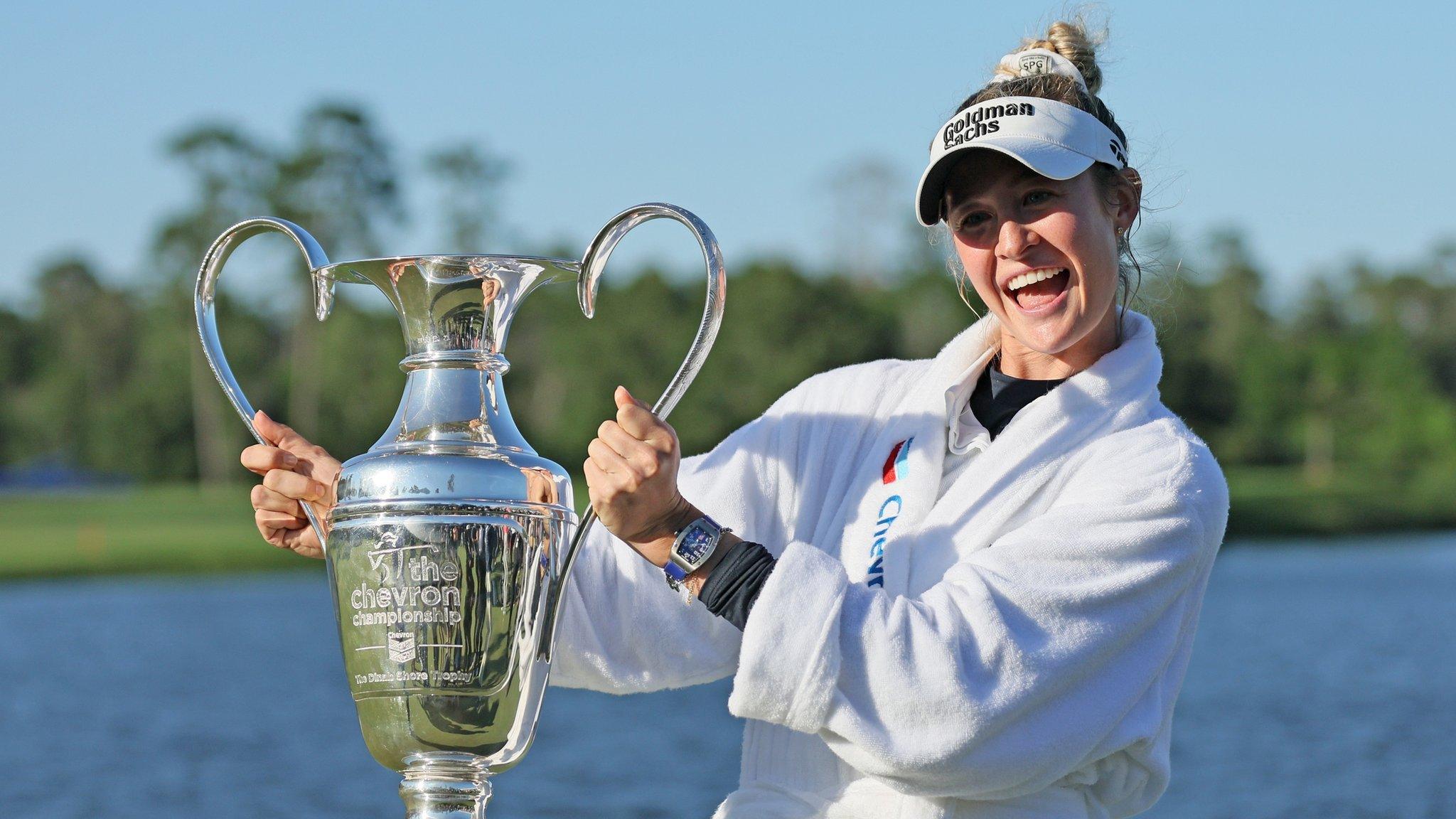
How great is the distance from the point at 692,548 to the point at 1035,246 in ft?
1.89

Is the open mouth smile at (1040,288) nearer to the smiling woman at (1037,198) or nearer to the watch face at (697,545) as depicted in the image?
the smiling woman at (1037,198)

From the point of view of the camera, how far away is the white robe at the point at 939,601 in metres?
1.75

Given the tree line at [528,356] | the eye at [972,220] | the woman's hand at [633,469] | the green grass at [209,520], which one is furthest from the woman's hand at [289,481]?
the tree line at [528,356]

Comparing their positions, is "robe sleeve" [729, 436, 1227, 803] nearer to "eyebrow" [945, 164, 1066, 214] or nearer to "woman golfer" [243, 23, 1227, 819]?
"woman golfer" [243, 23, 1227, 819]

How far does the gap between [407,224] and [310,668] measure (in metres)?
30.3

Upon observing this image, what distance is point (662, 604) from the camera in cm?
216

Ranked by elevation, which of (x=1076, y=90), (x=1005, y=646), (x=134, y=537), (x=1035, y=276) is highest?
(x=1076, y=90)

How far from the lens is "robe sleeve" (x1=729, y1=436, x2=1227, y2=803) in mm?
1738

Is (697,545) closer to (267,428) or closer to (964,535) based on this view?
(964,535)

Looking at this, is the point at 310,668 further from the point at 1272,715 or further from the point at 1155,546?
the point at 1155,546

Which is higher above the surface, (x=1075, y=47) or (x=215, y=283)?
(x=1075, y=47)

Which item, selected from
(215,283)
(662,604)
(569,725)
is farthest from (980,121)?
(569,725)

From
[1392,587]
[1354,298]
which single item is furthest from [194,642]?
[1354,298]

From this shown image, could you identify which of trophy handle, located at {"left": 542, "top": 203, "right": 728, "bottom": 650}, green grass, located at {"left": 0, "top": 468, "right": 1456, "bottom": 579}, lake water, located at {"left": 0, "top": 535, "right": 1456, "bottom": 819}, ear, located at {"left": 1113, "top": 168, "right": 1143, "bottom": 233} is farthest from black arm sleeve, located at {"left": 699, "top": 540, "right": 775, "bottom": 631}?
green grass, located at {"left": 0, "top": 468, "right": 1456, "bottom": 579}
